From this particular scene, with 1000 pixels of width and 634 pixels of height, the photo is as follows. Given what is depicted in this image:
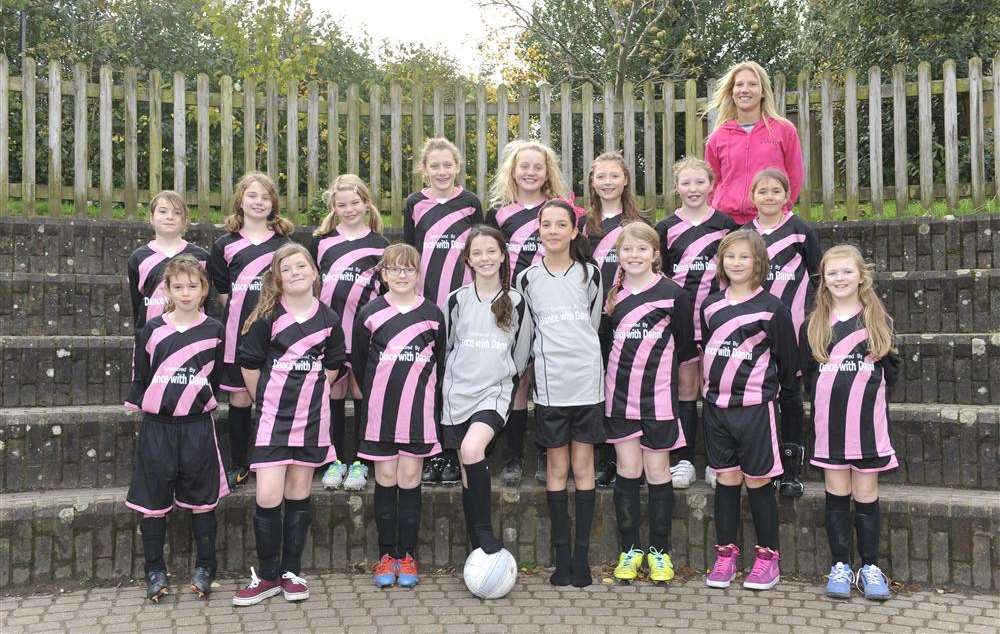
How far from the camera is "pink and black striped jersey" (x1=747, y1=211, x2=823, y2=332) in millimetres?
4914

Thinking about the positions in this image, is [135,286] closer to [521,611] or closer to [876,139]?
[521,611]

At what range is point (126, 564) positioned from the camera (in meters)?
4.63

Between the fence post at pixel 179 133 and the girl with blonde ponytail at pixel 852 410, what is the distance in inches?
257

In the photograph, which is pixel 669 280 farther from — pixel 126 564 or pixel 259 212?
pixel 126 564

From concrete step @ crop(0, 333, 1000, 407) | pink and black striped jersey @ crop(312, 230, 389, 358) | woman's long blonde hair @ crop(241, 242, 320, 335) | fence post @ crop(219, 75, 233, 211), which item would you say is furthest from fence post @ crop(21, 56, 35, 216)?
woman's long blonde hair @ crop(241, 242, 320, 335)

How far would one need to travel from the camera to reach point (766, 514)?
4.48 metres

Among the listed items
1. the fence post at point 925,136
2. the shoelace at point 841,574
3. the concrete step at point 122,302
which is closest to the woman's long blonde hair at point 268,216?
the concrete step at point 122,302

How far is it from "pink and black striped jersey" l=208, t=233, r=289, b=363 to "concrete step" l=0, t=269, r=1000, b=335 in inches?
53.4

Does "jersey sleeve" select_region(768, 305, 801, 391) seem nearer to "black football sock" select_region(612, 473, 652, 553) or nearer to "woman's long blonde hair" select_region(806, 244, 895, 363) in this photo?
"woman's long blonde hair" select_region(806, 244, 895, 363)

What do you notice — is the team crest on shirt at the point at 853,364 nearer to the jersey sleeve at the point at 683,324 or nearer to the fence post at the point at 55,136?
the jersey sleeve at the point at 683,324

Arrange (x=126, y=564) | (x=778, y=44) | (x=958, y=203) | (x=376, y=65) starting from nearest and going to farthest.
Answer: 1. (x=126, y=564)
2. (x=958, y=203)
3. (x=778, y=44)
4. (x=376, y=65)


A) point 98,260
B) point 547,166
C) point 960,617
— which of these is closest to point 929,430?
point 960,617

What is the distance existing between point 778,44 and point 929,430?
690 inches

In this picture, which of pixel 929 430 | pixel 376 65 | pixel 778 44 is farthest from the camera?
pixel 376 65
